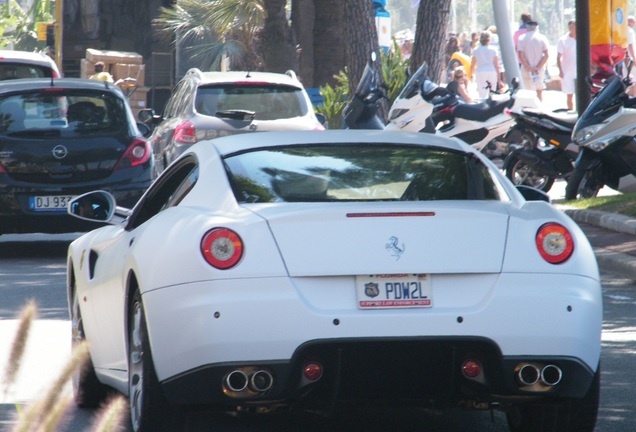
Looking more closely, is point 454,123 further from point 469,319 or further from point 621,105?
point 469,319

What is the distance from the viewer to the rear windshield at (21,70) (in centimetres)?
2008

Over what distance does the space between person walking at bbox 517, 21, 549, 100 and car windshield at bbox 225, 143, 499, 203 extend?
24.6 m

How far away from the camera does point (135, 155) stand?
43.2ft

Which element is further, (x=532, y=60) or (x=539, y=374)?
(x=532, y=60)

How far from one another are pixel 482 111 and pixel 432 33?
11.0 ft

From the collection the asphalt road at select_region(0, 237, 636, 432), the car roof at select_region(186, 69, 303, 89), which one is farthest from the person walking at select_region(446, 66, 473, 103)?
the asphalt road at select_region(0, 237, 636, 432)

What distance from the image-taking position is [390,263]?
16.2ft

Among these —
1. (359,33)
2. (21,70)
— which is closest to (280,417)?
(21,70)

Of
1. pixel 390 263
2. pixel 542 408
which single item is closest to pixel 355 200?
pixel 390 263

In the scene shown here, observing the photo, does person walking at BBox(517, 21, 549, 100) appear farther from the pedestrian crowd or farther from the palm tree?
the palm tree

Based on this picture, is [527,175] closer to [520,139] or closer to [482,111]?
[520,139]

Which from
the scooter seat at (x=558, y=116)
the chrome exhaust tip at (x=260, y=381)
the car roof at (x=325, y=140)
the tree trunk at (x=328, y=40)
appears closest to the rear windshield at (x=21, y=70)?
the scooter seat at (x=558, y=116)

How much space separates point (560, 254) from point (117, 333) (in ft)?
6.09

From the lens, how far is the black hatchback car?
41.8ft
